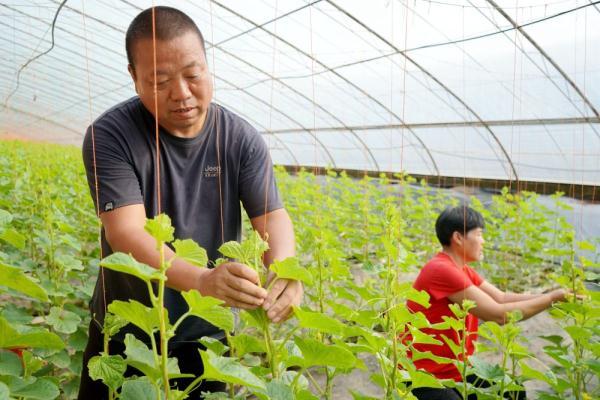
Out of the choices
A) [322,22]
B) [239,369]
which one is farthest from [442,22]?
[239,369]

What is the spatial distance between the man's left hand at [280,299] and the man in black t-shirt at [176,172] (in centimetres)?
1

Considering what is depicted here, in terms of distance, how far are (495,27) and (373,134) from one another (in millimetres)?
5136

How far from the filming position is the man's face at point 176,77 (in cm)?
139

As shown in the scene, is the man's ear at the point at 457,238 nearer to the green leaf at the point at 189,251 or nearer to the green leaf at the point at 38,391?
the green leaf at the point at 189,251

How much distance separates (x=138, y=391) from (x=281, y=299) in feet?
0.98

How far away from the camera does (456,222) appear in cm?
264

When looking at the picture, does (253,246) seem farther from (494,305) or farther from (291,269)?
(494,305)

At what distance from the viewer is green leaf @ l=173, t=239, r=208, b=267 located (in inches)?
32.5

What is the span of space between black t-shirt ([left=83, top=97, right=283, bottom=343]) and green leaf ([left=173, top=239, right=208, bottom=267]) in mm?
767

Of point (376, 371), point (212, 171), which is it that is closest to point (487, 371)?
point (212, 171)

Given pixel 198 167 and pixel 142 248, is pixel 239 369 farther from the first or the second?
pixel 198 167

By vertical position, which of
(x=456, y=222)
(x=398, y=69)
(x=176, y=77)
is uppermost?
(x=398, y=69)

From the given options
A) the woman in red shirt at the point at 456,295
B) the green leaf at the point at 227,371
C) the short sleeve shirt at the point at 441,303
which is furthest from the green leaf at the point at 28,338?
the short sleeve shirt at the point at 441,303

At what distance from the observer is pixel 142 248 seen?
1.30 metres
